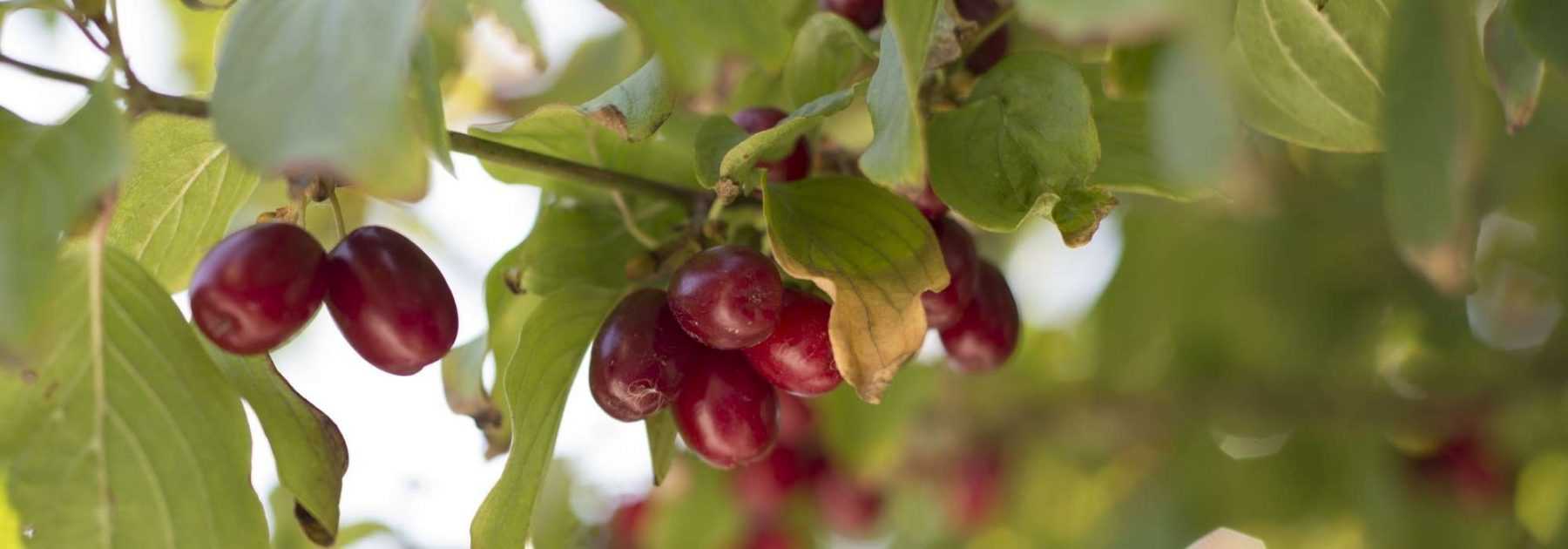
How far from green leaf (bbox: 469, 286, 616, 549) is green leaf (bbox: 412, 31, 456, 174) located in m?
0.24

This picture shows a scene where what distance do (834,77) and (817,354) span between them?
0.26 metres

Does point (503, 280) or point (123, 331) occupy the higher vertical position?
point (123, 331)

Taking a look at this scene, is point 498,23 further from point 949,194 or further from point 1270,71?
point 1270,71

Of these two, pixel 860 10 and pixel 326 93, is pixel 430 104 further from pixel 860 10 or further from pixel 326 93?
pixel 860 10

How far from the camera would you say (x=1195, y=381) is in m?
2.21

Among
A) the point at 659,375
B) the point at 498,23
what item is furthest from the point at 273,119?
the point at 498,23

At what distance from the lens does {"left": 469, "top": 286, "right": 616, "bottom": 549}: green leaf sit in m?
0.90

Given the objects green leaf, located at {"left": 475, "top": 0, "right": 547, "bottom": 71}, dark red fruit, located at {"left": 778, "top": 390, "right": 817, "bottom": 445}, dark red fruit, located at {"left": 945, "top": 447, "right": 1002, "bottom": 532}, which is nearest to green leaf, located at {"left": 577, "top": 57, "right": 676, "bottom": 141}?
green leaf, located at {"left": 475, "top": 0, "right": 547, "bottom": 71}

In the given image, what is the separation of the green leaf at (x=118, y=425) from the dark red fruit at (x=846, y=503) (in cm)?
127

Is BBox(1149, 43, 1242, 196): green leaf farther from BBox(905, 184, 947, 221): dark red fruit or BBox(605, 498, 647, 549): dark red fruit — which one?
BBox(605, 498, 647, 549): dark red fruit

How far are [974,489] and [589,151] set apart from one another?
148 centimetres

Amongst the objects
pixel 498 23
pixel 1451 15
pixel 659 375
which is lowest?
pixel 498 23

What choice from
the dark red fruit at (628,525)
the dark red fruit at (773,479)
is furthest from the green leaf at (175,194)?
the dark red fruit at (628,525)

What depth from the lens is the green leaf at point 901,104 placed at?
71cm
